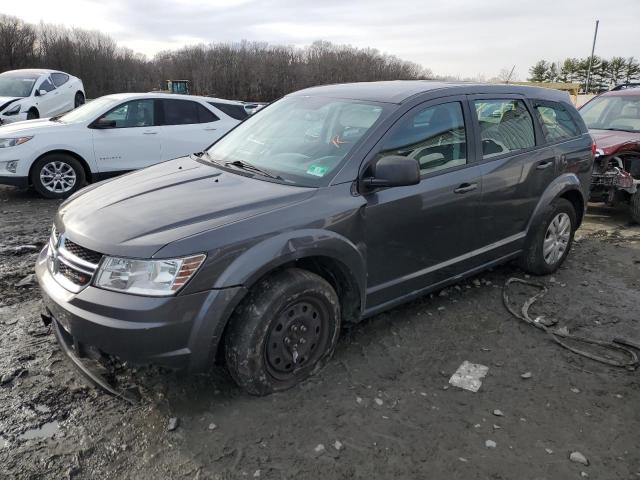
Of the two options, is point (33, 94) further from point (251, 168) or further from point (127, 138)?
point (251, 168)

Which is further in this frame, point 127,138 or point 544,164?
point 127,138

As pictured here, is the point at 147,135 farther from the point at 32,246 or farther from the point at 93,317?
the point at 93,317

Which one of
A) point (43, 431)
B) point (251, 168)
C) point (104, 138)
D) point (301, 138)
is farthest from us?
point (104, 138)

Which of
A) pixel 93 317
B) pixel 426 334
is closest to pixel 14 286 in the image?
pixel 93 317

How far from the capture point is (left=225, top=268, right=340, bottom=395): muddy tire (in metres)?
2.76

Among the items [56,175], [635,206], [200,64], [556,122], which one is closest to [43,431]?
[556,122]

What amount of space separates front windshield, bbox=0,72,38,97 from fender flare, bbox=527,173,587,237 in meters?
12.8

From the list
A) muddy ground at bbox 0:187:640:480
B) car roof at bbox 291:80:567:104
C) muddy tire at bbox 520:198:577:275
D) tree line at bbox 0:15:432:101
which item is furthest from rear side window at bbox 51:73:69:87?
tree line at bbox 0:15:432:101

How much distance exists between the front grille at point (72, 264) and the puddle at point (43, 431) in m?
0.74

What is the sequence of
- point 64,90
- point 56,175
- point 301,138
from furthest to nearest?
point 64,90, point 56,175, point 301,138

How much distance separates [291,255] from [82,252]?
1118 millimetres

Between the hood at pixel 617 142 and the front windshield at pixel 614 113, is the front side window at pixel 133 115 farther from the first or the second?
the front windshield at pixel 614 113

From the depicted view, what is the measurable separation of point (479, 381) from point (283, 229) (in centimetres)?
159

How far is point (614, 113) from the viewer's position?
7863mm
